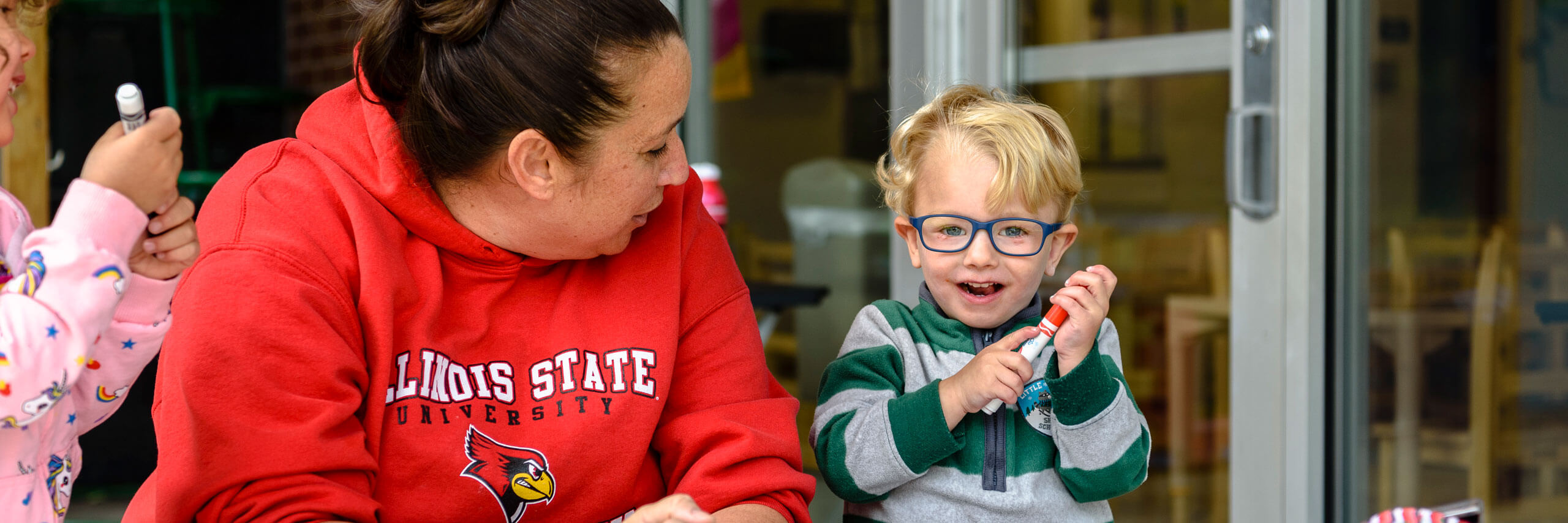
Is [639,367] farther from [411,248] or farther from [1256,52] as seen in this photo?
[1256,52]

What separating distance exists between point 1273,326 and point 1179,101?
2.45 feet

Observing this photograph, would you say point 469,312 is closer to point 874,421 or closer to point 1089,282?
point 874,421

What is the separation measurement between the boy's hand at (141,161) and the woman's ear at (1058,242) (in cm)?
79

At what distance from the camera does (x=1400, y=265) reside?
7.09 ft

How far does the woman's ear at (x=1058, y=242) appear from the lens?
1.20 meters

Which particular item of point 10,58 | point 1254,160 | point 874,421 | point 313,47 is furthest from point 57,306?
point 313,47

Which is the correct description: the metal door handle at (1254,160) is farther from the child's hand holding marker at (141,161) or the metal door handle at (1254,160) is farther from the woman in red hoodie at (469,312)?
the child's hand holding marker at (141,161)

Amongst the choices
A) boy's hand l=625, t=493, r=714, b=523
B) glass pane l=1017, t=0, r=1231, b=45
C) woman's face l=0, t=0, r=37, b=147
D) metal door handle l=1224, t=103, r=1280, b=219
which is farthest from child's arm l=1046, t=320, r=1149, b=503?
glass pane l=1017, t=0, r=1231, b=45

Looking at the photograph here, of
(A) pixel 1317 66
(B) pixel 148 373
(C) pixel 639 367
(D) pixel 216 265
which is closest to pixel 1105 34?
(A) pixel 1317 66

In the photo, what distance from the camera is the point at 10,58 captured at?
2.74 ft

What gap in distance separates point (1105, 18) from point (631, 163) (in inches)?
66.3

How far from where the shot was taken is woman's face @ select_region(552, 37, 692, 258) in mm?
1022

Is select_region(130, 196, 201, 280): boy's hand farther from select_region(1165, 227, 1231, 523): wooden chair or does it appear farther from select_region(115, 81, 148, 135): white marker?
select_region(1165, 227, 1231, 523): wooden chair

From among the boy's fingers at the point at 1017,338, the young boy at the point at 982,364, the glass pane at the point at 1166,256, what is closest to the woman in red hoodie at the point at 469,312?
the young boy at the point at 982,364
